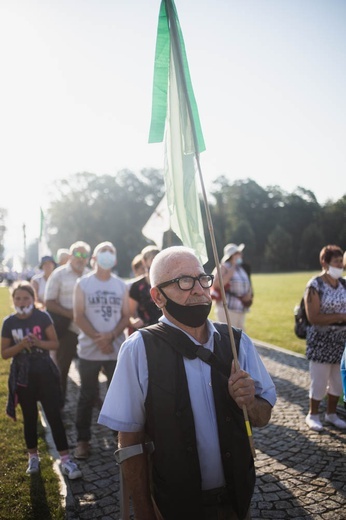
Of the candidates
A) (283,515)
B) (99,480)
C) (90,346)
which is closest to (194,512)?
(283,515)

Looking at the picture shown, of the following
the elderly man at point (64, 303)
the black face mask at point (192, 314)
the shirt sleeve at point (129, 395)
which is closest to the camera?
the shirt sleeve at point (129, 395)

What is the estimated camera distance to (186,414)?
6.73 feet

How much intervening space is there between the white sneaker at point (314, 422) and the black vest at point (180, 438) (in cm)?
333

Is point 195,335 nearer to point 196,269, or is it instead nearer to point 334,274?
point 196,269

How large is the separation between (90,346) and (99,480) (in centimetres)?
151

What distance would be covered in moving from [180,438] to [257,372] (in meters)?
0.62

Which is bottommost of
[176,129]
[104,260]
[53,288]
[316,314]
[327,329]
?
[327,329]

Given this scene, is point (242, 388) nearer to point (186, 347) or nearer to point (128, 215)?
point (186, 347)

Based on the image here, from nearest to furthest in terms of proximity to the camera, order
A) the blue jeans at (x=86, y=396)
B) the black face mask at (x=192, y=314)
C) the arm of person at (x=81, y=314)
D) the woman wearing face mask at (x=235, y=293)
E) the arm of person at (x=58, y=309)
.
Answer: the black face mask at (x=192, y=314)
the blue jeans at (x=86, y=396)
the arm of person at (x=81, y=314)
the arm of person at (x=58, y=309)
the woman wearing face mask at (x=235, y=293)

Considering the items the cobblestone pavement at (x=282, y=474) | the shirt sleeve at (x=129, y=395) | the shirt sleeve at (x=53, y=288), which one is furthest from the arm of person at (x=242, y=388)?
the shirt sleeve at (x=53, y=288)

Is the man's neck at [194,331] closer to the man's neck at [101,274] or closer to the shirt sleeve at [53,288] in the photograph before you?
the man's neck at [101,274]

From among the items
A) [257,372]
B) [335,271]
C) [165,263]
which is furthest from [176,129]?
[335,271]

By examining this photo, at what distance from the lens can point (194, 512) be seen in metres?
2.02

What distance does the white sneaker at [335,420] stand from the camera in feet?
16.6
